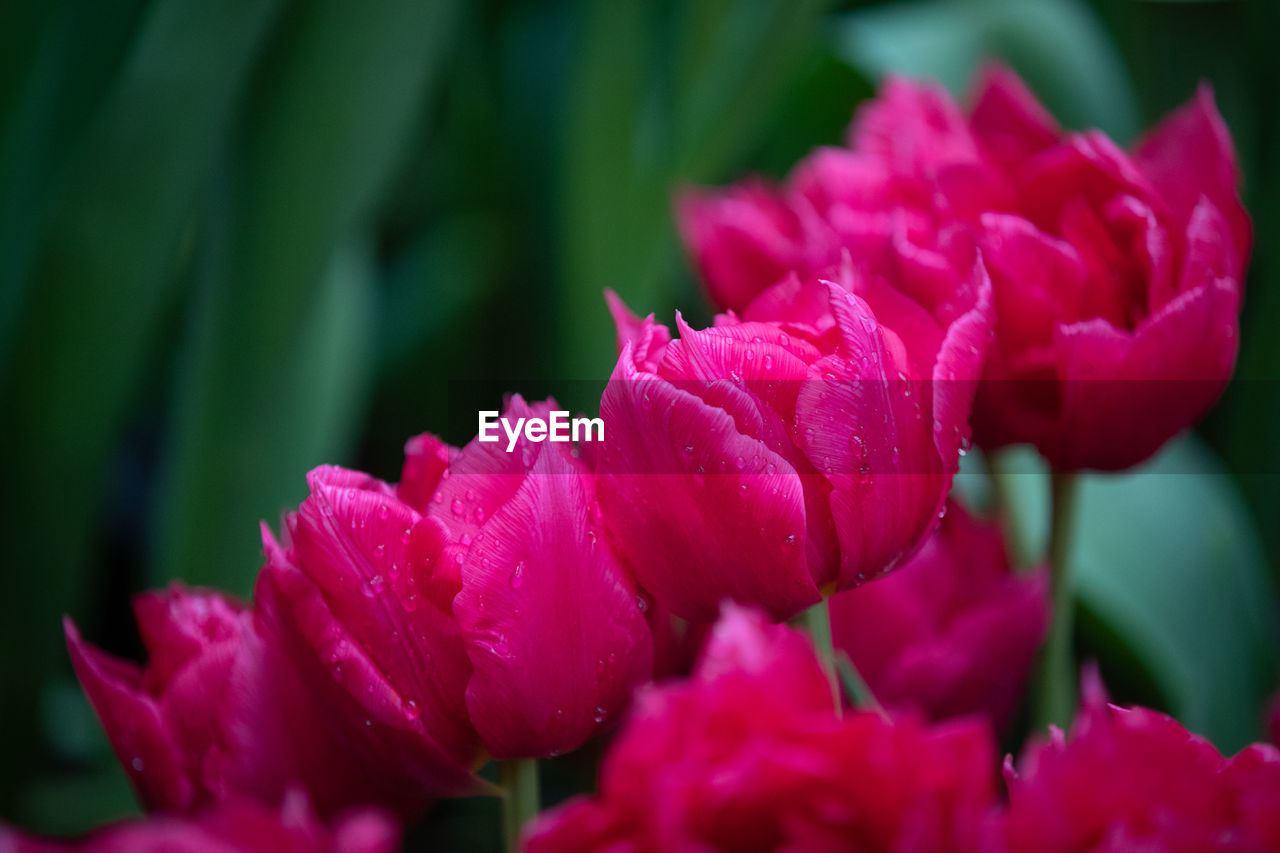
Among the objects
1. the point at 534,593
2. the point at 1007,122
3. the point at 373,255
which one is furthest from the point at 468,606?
the point at 373,255

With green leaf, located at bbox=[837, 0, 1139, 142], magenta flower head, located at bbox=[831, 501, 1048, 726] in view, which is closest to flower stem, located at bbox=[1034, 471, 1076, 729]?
magenta flower head, located at bbox=[831, 501, 1048, 726]

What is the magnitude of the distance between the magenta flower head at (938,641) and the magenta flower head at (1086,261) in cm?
6

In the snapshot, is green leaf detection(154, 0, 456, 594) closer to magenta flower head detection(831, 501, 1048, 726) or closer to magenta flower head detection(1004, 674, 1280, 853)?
magenta flower head detection(831, 501, 1048, 726)

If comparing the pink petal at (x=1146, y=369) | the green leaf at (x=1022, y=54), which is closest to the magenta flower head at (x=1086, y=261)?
the pink petal at (x=1146, y=369)

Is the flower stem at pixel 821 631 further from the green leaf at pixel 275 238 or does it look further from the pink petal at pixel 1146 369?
the green leaf at pixel 275 238

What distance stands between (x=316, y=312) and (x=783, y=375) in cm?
38

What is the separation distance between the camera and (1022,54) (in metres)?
0.71

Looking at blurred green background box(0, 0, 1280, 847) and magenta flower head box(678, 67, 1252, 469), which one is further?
blurred green background box(0, 0, 1280, 847)

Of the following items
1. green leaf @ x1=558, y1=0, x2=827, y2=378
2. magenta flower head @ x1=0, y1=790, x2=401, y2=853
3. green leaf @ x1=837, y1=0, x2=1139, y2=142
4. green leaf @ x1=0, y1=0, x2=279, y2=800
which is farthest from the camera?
green leaf @ x1=837, y1=0, x2=1139, y2=142

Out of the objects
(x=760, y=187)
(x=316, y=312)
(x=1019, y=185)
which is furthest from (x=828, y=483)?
Result: (x=316, y=312)

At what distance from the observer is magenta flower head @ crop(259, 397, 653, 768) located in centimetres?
20

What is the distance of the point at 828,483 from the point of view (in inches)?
8.3

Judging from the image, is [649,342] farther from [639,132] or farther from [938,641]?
[639,132]

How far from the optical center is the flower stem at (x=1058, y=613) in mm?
314
